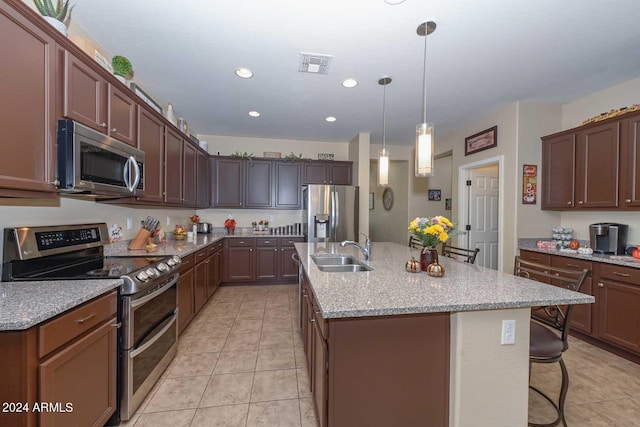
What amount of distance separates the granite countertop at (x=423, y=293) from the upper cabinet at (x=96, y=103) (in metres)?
1.77

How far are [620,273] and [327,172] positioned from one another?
12.9 feet

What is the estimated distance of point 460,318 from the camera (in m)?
1.35

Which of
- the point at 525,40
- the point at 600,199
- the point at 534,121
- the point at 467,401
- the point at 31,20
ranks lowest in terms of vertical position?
the point at 467,401

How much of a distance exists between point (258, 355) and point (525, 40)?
3510 mm

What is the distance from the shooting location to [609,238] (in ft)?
9.09

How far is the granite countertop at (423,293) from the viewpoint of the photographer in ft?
3.96

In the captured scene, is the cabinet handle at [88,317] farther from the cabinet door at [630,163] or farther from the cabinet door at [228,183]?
the cabinet door at [630,163]

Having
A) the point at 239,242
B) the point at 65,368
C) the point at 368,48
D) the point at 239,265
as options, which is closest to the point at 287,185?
the point at 239,242

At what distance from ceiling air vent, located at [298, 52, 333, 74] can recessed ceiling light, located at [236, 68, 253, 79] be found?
0.53 meters

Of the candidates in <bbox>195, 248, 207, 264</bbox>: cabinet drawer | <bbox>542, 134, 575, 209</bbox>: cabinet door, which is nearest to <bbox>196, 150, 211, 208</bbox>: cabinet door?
<bbox>195, 248, 207, 264</bbox>: cabinet drawer

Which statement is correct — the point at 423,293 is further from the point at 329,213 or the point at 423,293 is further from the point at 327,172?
the point at 327,172

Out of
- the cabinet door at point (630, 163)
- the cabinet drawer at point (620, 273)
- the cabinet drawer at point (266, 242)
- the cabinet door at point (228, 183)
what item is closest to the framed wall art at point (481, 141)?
the cabinet door at point (630, 163)

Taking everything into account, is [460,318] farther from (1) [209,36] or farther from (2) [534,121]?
(2) [534,121]

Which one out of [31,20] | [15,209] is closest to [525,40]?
[31,20]
